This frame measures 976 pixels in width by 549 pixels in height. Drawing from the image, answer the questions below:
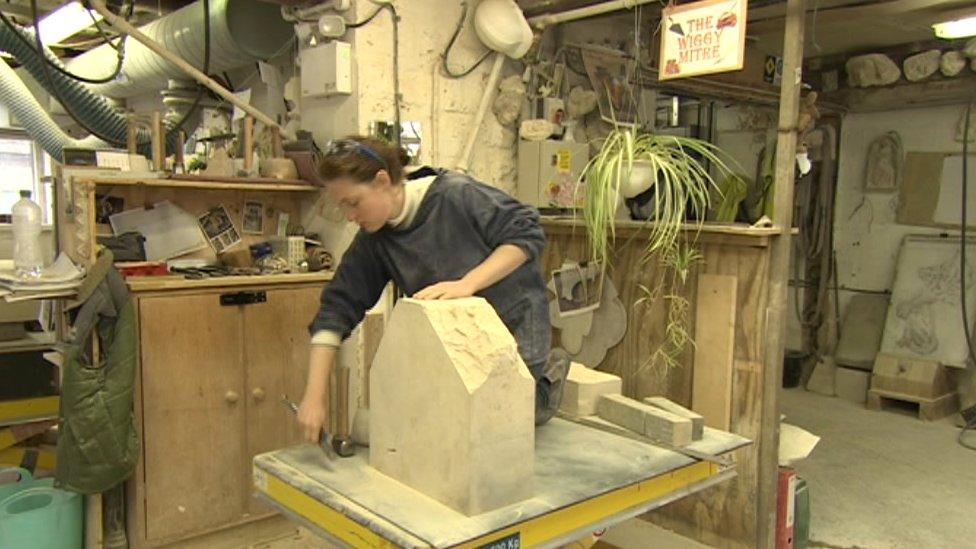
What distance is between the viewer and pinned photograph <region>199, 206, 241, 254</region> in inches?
123

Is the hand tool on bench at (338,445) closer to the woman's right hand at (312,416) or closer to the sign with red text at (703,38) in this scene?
the woman's right hand at (312,416)

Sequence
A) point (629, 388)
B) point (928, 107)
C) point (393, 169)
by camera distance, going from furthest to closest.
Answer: point (928, 107), point (629, 388), point (393, 169)

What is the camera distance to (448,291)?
1.64 m

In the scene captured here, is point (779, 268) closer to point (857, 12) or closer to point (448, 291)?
point (448, 291)

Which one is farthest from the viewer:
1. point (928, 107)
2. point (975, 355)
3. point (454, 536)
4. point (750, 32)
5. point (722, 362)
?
point (928, 107)

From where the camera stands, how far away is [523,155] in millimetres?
3252

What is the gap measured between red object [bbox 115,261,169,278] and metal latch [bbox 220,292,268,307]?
9.4 inches

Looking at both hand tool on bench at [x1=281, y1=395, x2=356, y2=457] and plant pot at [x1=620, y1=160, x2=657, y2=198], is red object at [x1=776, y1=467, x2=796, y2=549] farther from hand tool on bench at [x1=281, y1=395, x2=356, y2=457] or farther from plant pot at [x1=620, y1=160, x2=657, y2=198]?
hand tool on bench at [x1=281, y1=395, x2=356, y2=457]

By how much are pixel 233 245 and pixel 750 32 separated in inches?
110

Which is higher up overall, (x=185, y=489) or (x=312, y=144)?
(x=312, y=144)

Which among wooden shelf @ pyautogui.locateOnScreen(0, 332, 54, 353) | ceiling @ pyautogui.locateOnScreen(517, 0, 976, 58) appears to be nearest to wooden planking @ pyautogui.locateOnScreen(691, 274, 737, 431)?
ceiling @ pyautogui.locateOnScreen(517, 0, 976, 58)

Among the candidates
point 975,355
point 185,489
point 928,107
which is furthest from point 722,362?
point 928,107

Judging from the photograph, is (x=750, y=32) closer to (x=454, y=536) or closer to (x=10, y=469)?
(x=454, y=536)

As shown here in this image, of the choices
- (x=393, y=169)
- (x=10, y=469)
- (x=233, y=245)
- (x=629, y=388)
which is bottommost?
(x=10, y=469)
